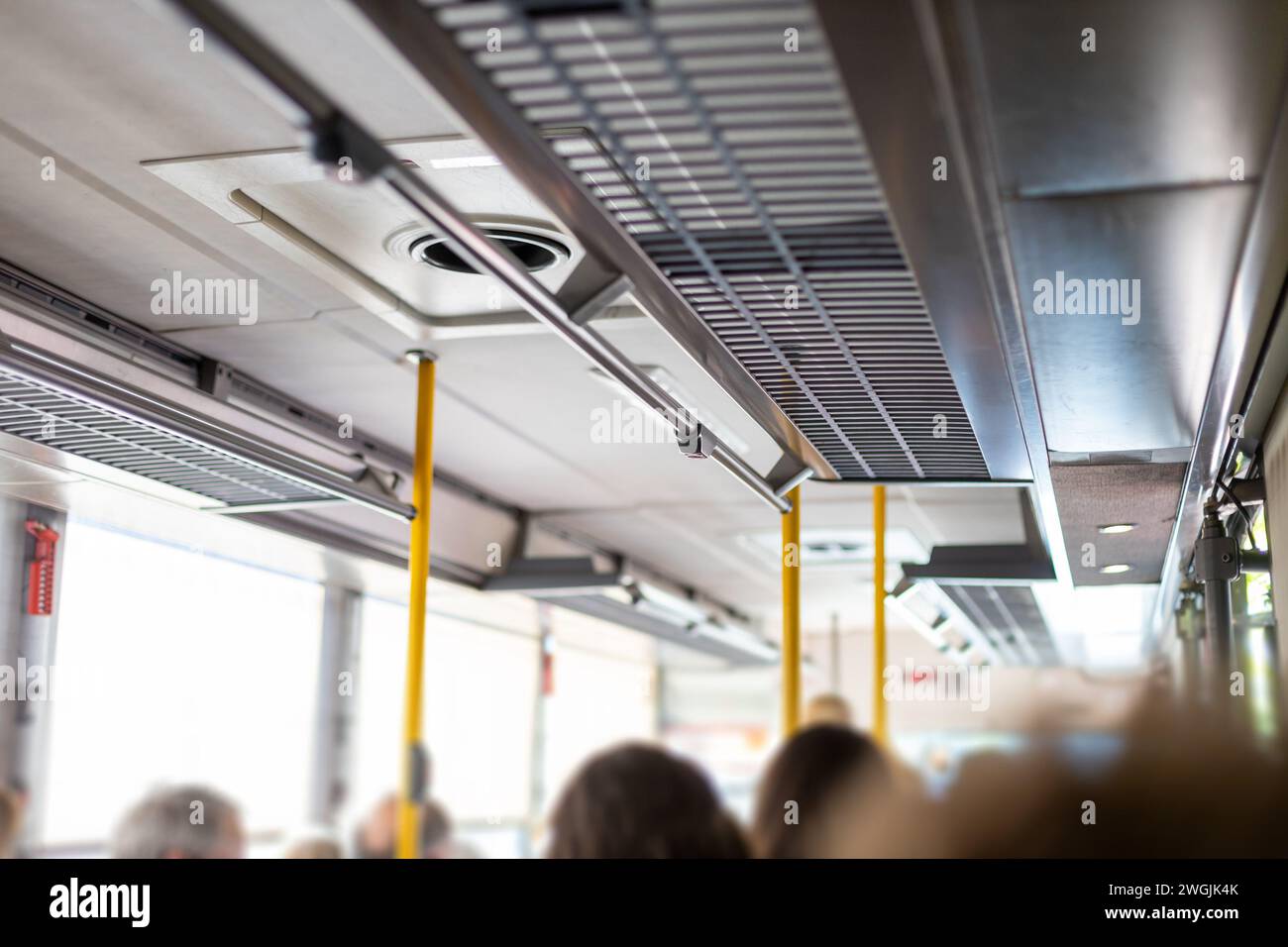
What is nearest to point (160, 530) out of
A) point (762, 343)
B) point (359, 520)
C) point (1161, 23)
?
point (359, 520)

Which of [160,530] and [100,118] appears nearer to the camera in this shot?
[100,118]

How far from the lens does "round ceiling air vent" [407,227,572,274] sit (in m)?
3.01

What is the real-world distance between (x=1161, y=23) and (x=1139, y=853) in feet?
2.92

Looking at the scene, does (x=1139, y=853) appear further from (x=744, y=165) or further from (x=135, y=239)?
(x=135, y=239)

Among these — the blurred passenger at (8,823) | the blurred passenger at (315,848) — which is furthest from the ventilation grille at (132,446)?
the blurred passenger at (315,848)

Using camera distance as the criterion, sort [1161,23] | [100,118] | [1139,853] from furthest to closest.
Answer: [100,118], [1161,23], [1139,853]

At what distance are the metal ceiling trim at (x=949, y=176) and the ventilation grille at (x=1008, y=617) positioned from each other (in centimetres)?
256

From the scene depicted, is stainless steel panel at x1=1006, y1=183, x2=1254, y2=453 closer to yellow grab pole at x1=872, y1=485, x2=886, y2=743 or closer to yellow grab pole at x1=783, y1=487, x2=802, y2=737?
yellow grab pole at x1=783, y1=487, x2=802, y2=737

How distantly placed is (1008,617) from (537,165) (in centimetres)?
552

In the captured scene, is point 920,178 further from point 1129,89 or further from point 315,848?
point 315,848

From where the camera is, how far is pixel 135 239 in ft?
10.4

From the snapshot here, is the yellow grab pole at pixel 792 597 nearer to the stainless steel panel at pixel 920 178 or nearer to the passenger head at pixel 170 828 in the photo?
the stainless steel panel at pixel 920 178

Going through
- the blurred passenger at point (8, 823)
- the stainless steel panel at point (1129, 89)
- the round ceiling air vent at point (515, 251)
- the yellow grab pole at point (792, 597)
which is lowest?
the blurred passenger at point (8, 823)

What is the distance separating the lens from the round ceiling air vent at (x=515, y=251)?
3.01m
